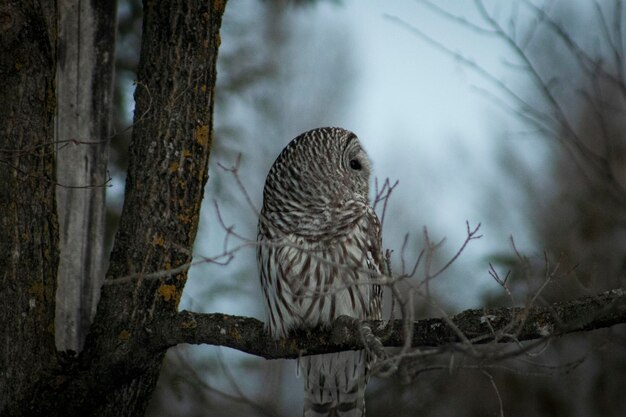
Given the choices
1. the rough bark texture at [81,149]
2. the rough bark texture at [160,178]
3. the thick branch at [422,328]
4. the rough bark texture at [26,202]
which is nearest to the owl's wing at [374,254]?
the thick branch at [422,328]

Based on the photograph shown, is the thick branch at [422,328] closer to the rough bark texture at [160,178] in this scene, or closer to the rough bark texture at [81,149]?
the rough bark texture at [160,178]

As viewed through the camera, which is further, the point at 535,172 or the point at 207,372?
the point at 535,172

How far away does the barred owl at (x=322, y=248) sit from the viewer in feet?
17.0

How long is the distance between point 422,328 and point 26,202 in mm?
2022

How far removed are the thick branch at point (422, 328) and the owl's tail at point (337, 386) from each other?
95 cm

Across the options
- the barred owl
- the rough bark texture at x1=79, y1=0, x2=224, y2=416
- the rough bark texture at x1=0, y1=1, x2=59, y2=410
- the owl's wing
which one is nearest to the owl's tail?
the barred owl

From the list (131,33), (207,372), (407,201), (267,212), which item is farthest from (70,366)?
(407,201)

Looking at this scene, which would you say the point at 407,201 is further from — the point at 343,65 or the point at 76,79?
the point at 76,79

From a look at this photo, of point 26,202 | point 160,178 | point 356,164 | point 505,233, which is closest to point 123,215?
point 160,178

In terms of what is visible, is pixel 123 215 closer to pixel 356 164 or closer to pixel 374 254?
pixel 374 254

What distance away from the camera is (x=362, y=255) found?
5.28 m

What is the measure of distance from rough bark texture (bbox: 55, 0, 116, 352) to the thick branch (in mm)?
1008

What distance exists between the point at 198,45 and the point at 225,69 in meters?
4.04

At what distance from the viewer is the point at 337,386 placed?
5879 millimetres
